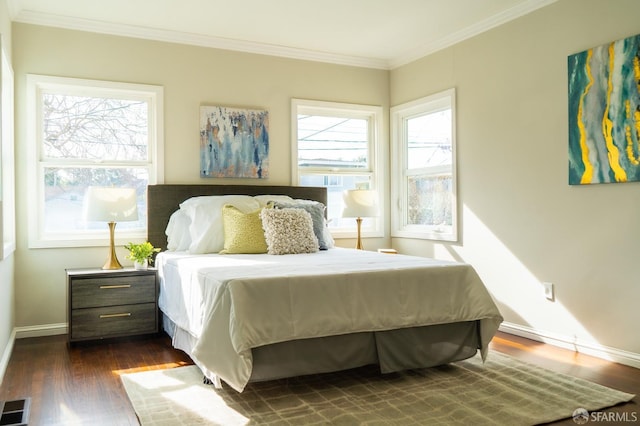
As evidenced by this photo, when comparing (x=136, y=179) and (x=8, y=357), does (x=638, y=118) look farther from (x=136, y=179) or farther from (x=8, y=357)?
(x=8, y=357)

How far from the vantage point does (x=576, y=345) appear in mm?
3777

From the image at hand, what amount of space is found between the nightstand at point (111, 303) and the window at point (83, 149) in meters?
0.50

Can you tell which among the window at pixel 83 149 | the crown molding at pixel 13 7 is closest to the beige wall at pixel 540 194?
the window at pixel 83 149

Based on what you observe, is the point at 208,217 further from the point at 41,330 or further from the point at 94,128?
the point at 41,330

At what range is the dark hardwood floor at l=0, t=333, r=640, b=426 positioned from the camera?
2650mm

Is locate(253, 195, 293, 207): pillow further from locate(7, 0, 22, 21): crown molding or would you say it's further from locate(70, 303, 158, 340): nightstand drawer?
locate(7, 0, 22, 21): crown molding

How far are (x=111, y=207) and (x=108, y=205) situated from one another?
3cm

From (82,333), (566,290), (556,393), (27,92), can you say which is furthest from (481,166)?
(27,92)

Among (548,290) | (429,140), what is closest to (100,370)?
(548,290)

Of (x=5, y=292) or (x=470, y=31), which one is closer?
(x=5, y=292)

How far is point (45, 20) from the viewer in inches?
169

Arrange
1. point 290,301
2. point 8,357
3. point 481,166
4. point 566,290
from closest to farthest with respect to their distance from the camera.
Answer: point 290,301 → point 8,357 → point 566,290 → point 481,166

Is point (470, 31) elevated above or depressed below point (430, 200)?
above

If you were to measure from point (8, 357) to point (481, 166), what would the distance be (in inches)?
152
